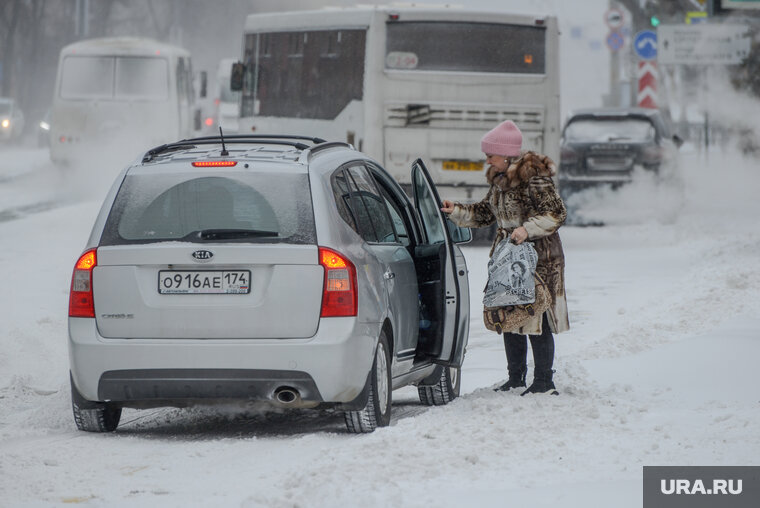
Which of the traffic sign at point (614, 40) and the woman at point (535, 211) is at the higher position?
the traffic sign at point (614, 40)

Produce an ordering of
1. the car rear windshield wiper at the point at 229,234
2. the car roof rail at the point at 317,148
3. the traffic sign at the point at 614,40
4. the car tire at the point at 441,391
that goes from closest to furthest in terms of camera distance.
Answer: the car rear windshield wiper at the point at 229,234, the car roof rail at the point at 317,148, the car tire at the point at 441,391, the traffic sign at the point at 614,40

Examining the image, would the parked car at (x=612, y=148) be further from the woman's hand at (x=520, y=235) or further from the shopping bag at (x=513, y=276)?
the woman's hand at (x=520, y=235)

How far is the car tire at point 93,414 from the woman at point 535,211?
208 cm

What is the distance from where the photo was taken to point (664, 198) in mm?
22672

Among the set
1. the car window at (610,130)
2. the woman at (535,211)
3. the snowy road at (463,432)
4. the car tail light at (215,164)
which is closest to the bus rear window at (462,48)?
the car window at (610,130)

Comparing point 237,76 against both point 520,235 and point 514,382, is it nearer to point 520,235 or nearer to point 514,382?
point 514,382

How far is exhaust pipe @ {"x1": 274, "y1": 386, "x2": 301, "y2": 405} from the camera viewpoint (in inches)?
269

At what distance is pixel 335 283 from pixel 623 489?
179 centimetres

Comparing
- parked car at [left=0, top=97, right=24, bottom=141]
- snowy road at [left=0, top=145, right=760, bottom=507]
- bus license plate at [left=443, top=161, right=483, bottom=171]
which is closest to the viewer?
snowy road at [left=0, top=145, right=760, bottom=507]

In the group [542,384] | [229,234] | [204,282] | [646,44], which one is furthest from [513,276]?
[646,44]

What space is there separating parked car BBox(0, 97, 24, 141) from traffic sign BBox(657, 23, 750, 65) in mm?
33208

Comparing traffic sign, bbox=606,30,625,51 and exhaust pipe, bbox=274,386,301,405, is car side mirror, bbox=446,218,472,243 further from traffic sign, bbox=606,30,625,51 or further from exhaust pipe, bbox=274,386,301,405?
traffic sign, bbox=606,30,625,51

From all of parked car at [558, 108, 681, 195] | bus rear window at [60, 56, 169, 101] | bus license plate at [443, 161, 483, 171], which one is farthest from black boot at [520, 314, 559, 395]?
bus rear window at [60, 56, 169, 101]

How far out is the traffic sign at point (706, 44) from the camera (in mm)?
28406
